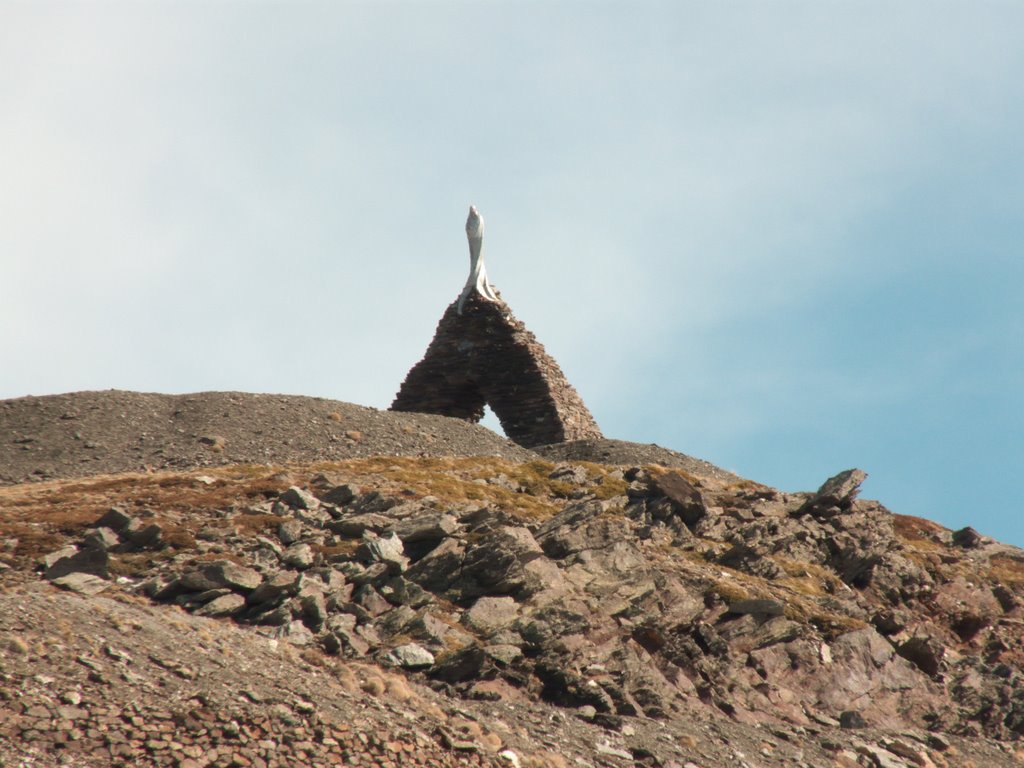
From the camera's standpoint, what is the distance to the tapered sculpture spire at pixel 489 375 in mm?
52156

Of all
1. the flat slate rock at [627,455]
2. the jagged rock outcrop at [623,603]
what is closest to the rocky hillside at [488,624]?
the jagged rock outcrop at [623,603]

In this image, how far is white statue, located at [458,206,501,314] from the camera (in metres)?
54.6

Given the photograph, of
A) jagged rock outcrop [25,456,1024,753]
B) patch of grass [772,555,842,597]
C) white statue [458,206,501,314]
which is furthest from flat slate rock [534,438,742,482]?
patch of grass [772,555,842,597]

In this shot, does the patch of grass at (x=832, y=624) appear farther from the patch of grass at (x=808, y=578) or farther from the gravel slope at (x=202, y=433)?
the gravel slope at (x=202, y=433)

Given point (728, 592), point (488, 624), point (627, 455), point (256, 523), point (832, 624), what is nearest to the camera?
point (488, 624)

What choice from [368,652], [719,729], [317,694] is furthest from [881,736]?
[317,694]

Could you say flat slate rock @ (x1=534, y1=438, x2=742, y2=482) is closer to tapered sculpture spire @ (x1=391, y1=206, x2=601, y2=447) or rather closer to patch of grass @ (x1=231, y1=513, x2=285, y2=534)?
tapered sculpture spire @ (x1=391, y1=206, x2=601, y2=447)

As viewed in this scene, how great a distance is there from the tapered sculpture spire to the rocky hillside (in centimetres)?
1953

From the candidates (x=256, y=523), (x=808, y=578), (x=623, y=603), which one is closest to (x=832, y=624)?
(x=808, y=578)

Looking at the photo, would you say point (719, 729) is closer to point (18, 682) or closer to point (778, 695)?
point (778, 695)

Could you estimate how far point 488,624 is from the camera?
19938 mm

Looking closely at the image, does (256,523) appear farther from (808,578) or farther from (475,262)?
(475,262)

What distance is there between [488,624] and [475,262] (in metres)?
36.4

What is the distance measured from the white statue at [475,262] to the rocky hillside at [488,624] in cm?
2276
